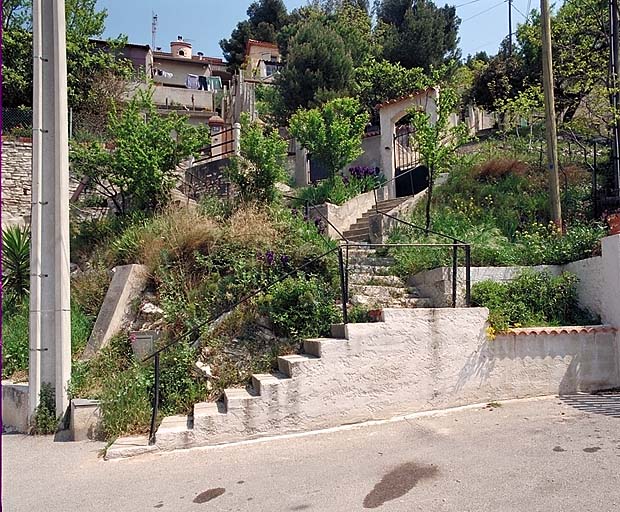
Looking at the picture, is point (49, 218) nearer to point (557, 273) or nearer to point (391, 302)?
point (391, 302)

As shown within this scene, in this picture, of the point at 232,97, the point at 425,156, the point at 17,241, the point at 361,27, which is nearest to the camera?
the point at 17,241

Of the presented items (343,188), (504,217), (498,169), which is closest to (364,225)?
(343,188)

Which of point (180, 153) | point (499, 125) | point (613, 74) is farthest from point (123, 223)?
point (499, 125)

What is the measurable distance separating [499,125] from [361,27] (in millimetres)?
11708

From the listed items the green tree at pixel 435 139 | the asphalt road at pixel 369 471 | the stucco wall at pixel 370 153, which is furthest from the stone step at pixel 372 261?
the stucco wall at pixel 370 153

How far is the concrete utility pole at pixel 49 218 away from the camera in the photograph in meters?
6.28

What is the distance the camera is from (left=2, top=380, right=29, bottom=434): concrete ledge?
6367 millimetres

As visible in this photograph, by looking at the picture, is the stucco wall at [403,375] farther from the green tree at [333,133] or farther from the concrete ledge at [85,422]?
the green tree at [333,133]

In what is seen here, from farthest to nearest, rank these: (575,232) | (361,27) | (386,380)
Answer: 1. (361,27)
2. (575,232)
3. (386,380)

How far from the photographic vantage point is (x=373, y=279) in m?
7.75

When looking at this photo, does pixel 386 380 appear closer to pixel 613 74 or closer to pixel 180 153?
pixel 180 153

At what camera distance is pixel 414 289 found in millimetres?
7711

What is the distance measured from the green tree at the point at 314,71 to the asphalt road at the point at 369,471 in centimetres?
1659

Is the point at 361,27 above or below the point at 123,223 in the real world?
above
